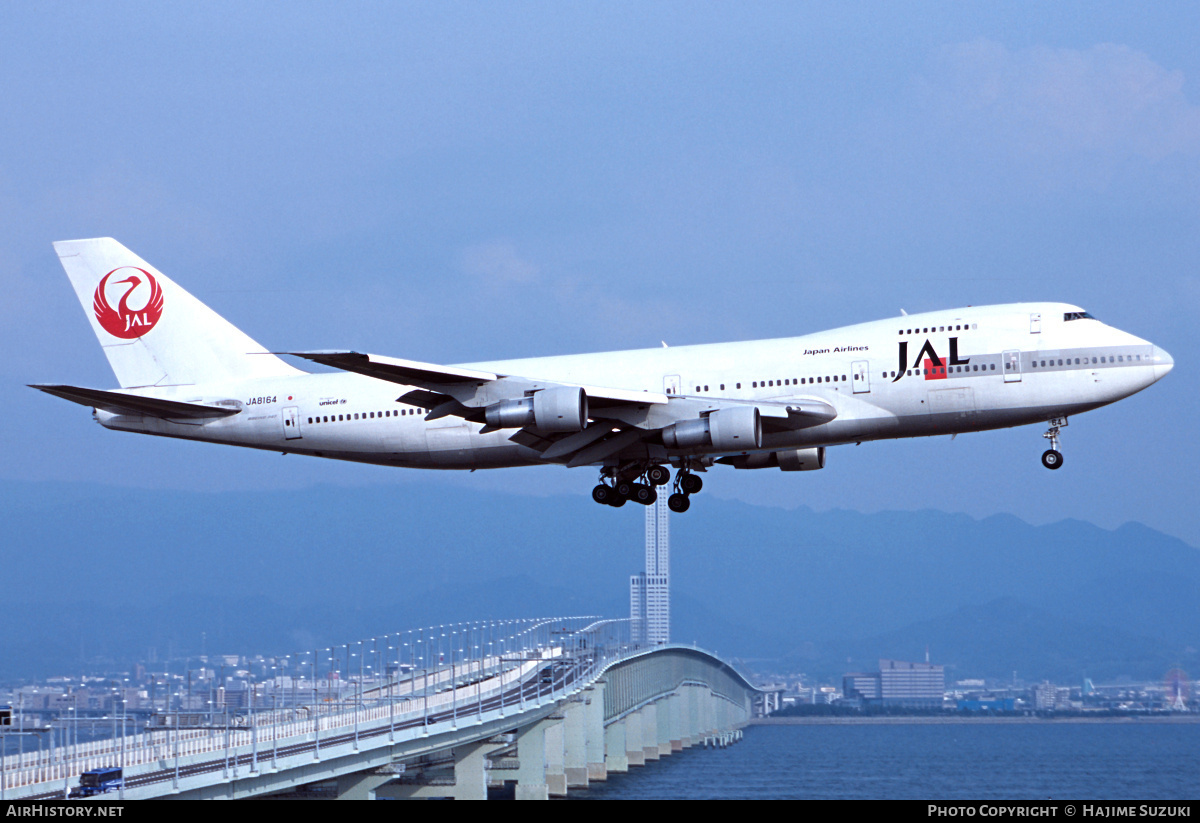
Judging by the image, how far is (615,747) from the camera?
151500mm

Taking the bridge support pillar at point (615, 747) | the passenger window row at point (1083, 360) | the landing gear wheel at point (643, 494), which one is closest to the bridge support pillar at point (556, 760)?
the bridge support pillar at point (615, 747)

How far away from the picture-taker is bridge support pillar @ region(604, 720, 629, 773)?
14825cm

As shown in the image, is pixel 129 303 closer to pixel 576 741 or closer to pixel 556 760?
pixel 556 760

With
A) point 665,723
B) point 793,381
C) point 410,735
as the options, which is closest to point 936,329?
point 793,381

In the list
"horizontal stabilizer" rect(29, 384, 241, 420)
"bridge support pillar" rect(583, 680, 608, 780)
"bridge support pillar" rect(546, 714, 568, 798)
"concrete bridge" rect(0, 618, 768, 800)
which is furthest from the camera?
"bridge support pillar" rect(583, 680, 608, 780)

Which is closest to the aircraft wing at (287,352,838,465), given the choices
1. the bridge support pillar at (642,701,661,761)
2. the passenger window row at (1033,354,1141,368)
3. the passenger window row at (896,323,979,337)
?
the passenger window row at (896,323,979,337)

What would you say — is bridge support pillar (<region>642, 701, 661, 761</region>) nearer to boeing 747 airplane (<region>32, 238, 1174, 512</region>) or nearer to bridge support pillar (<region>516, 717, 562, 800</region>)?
bridge support pillar (<region>516, 717, 562, 800</region>)

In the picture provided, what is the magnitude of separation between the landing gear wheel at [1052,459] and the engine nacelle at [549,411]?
14.0 metres

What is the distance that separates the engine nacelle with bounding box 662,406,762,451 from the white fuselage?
838mm

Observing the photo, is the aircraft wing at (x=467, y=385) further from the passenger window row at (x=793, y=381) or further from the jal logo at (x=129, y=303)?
the jal logo at (x=129, y=303)

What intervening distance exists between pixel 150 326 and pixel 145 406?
20.4 feet

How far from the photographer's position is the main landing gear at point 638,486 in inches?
1750
